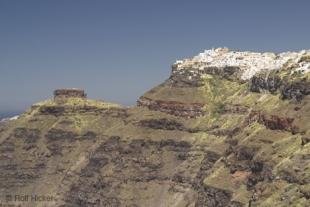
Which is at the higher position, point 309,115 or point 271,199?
point 309,115

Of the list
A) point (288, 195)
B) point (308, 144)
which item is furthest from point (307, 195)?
point (308, 144)

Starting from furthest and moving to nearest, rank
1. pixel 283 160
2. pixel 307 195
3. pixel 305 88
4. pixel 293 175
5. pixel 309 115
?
pixel 305 88, pixel 309 115, pixel 283 160, pixel 293 175, pixel 307 195

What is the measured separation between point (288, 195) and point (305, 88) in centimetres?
4590

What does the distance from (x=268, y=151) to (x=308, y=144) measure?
19429 millimetres

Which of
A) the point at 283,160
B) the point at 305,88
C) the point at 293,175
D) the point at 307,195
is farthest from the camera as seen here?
the point at 305,88

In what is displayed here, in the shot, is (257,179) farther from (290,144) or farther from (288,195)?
(288,195)

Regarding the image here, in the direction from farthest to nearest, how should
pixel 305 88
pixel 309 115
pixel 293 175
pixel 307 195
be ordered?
pixel 305 88 → pixel 309 115 → pixel 293 175 → pixel 307 195

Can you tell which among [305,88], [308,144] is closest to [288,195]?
[308,144]

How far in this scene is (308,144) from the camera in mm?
170625

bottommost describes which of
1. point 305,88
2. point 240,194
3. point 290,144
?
point 240,194

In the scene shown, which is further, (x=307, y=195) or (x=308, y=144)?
(x=308, y=144)

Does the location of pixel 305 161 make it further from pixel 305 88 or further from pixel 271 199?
pixel 305 88

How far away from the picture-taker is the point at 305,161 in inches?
6437

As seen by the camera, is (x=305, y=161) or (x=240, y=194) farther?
(x=240, y=194)
